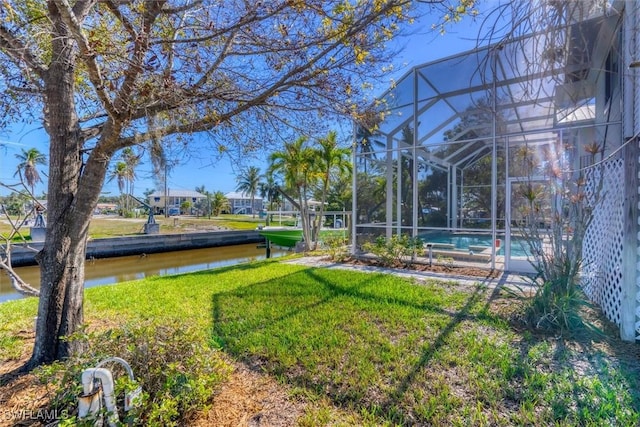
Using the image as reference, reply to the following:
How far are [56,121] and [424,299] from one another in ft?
15.9

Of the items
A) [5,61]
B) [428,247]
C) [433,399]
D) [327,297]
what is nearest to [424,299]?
[327,297]

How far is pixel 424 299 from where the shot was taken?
4.79 metres

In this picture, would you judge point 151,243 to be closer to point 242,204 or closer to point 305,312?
point 305,312

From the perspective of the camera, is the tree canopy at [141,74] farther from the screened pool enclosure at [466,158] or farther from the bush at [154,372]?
the screened pool enclosure at [466,158]

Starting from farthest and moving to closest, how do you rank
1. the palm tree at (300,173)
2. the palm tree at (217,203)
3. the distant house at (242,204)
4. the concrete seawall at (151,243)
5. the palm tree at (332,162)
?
the distant house at (242,204) < the palm tree at (217,203) < the concrete seawall at (151,243) < the palm tree at (332,162) < the palm tree at (300,173)

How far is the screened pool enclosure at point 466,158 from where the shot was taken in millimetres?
5750

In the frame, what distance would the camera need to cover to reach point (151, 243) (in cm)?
1752

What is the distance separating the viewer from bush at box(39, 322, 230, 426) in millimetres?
1905

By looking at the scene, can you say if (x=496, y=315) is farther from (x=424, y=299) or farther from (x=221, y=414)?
(x=221, y=414)
